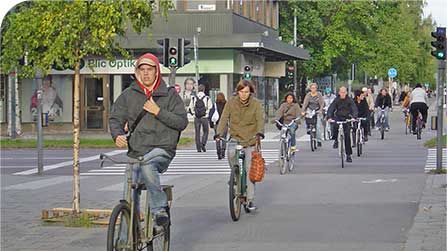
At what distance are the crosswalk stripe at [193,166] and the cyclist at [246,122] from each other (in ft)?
23.8

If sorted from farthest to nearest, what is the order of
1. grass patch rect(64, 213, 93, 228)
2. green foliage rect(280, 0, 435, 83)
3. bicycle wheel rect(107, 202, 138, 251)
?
green foliage rect(280, 0, 435, 83), grass patch rect(64, 213, 93, 228), bicycle wheel rect(107, 202, 138, 251)

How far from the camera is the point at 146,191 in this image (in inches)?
335

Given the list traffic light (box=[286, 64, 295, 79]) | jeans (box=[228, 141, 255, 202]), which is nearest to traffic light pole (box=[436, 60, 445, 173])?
jeans (box=[228, 141, 255, 202])

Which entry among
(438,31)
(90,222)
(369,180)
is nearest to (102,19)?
(90,222)

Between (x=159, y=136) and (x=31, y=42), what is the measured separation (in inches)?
170

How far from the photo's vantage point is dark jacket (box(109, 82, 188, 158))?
845 centimetres

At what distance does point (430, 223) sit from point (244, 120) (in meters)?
2.85

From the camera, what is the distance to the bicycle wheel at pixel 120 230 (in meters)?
7.80

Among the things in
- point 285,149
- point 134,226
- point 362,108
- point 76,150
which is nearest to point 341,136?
point 285,149

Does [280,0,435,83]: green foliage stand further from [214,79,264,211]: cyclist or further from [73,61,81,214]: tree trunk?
[73,61,81,214]: tree trunk

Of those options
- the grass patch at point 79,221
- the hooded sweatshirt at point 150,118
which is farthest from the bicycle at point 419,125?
the hooded sweatshirt at point 150,118

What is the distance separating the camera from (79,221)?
11812mm

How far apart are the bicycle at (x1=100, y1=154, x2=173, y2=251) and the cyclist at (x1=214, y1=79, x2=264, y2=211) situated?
4.02m

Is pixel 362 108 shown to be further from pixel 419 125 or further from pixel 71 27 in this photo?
pixel 71 27
